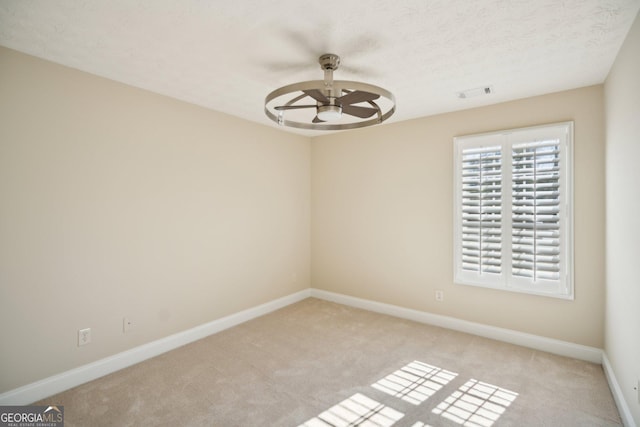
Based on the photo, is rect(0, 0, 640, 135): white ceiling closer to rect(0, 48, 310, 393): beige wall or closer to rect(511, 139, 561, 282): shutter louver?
rect(0, 48, 310, 393): beige wall

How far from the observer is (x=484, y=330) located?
3596 mm

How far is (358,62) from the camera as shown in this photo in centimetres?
250

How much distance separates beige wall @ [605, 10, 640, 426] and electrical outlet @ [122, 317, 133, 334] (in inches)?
148

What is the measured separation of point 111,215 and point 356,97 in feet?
7.60

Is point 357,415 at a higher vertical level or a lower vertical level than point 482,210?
lower

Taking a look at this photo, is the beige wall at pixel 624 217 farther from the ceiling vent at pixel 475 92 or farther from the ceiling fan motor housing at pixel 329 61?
the ceiling fan motor housing at pixel 329 61

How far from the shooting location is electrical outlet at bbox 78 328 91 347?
2697mm

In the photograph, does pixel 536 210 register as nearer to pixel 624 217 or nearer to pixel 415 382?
pixel 624 217

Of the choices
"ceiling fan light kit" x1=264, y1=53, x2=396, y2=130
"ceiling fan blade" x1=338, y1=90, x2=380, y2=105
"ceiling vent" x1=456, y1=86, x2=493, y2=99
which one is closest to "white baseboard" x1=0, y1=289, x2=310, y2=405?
"ceiling fan light kit" x1=264, y1=53, x2=396, y2=130

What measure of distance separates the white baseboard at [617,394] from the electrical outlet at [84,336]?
154 inches

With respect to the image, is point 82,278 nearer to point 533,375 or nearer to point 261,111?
point 261,111

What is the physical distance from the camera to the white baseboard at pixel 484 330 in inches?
121

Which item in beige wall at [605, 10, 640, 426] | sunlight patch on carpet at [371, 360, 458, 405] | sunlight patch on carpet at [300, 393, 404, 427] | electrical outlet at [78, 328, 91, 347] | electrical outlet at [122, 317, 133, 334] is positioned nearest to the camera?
beige wall at [605, 10, 640, 426]

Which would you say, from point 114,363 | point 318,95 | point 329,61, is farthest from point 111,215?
point 329,61
